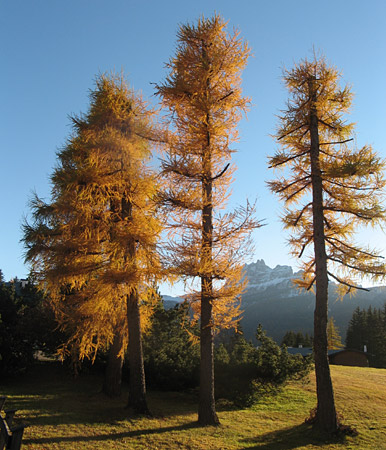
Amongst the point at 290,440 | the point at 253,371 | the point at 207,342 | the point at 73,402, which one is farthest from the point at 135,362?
the point at 253,371

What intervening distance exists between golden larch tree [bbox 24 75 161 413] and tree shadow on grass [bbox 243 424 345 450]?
3.44 meters

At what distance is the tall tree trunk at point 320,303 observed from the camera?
8.48 meters

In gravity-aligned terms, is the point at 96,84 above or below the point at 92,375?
above

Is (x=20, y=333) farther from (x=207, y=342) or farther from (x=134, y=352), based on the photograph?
(x=207, y=342)

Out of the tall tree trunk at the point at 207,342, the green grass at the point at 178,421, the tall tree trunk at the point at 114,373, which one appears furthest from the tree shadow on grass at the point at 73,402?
the tall tree trunk at the point at 207,342

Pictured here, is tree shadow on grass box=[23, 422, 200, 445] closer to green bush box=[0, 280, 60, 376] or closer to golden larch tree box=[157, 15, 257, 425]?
golden larch tree box=[157, 15, 257, 425]

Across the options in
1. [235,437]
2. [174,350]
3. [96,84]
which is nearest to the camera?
[235,437]

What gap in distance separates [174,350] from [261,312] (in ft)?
543

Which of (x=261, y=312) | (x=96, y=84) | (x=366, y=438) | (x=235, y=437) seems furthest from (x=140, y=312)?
(x=261, y=312)

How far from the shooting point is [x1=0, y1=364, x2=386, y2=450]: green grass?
7207mm

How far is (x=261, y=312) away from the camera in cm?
17025

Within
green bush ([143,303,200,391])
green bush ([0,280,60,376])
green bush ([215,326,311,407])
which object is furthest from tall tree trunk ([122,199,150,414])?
green bush ([0,280,60,376])

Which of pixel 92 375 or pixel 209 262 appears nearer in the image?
pixel 209 262

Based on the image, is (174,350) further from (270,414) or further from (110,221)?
(110,221)
